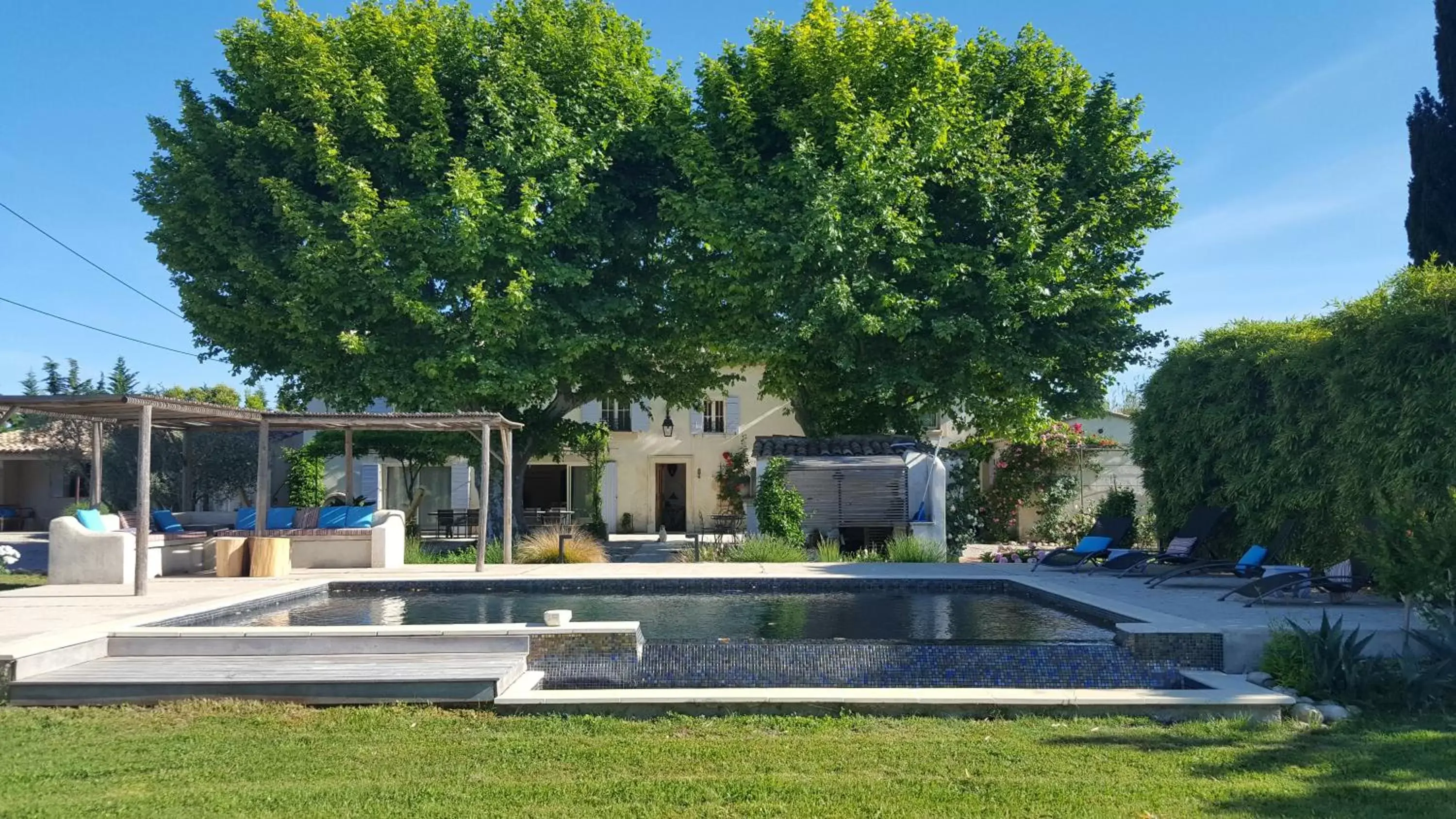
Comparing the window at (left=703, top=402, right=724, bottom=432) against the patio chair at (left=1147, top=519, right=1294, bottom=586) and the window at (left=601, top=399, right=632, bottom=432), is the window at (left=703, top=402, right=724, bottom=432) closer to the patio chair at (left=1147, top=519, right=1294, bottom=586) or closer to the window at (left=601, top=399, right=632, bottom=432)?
the window at (left=601, top=399, right=632, bottom=432)

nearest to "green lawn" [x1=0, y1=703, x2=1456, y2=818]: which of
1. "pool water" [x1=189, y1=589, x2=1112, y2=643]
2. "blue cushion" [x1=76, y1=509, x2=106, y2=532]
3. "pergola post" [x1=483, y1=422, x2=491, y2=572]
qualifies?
"pool water" [x1=189, y1=589, x2=1112, y2=643]

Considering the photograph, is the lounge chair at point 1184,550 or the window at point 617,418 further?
the window at point 617,418

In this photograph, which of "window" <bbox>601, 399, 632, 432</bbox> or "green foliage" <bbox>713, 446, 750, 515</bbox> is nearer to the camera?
"green foliage" <bbox>713, 446, 750, 515</bbox>

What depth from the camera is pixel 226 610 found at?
31.4 feet

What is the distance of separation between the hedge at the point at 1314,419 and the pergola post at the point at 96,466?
593 inches

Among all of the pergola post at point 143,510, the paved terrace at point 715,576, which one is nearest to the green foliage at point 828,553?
the paved terrace at point 715,576

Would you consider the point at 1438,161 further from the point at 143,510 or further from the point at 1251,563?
Answer: the point at 143,510

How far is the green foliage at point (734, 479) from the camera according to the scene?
81.7 ft

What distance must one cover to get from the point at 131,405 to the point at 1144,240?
15.5 metres

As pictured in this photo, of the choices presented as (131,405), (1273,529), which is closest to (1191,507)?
(1273,529)

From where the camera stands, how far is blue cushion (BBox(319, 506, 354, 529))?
14.8m

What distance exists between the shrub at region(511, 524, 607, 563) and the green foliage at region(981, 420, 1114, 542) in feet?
31.2

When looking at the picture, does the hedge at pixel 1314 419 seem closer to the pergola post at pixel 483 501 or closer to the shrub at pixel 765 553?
the shrub at pixel 765 553

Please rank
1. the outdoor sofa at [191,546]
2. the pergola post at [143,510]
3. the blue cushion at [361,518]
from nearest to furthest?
the pergola post at [143,510], the outdoor sofa at [191,546], the blue cushion at [361,518]
